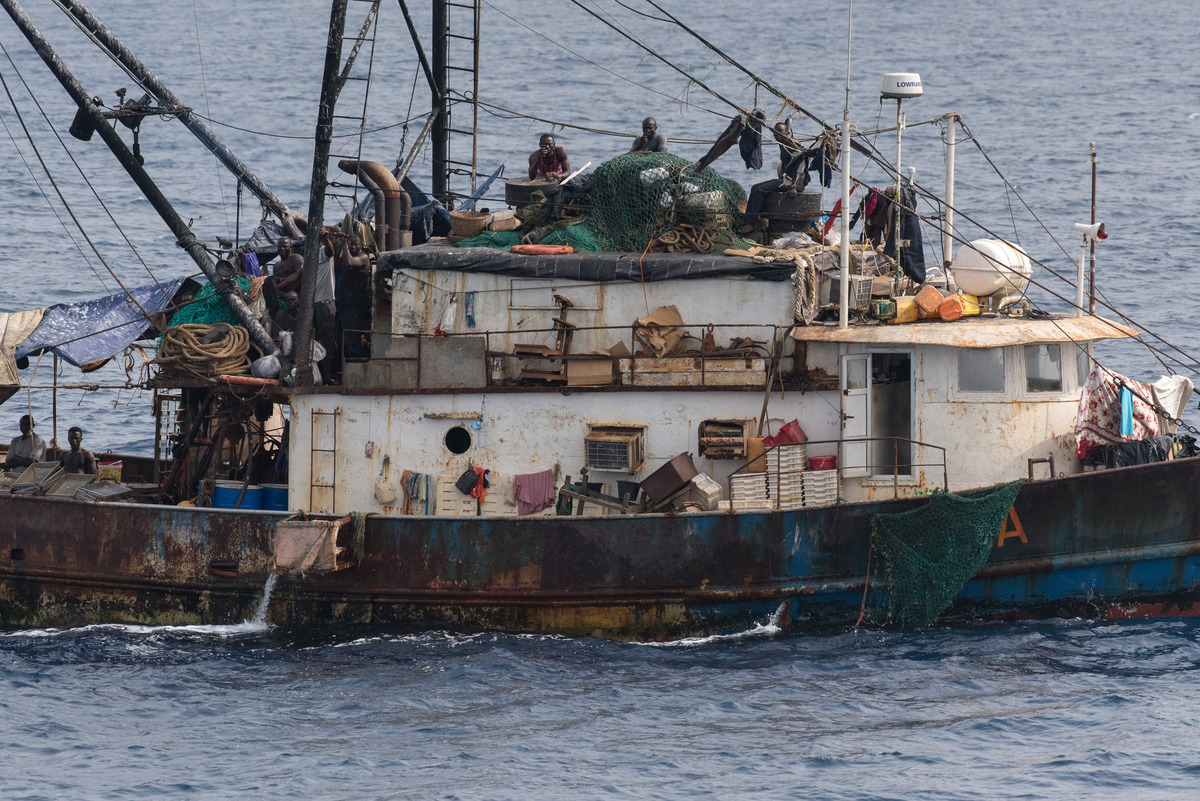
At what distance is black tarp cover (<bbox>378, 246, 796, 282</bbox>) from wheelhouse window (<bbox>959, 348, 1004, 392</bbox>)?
199 cm

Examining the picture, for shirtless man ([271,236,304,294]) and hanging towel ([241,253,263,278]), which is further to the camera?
hanging towel ([241,253,263,278])

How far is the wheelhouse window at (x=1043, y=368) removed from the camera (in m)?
14.8

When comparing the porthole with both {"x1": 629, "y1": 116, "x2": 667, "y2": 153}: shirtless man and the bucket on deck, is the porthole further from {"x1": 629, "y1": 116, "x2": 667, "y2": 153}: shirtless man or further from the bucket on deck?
the bucket on deck

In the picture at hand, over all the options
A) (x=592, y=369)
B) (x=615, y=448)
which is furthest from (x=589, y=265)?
(x=615, y=448)

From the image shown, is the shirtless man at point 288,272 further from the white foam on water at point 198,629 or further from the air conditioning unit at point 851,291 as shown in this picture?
the air conditioning unit at point 851,291

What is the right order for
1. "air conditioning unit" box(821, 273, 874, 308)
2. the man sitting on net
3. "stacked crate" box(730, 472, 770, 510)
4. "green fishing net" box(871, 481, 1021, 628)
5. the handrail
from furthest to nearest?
the man sitting on net < "air conditioning unit" box(821, 273, 874, 308) < "stacked crate" box(730, 472, 770, 510) < the handrail < "green fishing net" box(871, 481, 1021, 628)

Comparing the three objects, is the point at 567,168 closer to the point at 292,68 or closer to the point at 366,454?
the point at 366,454

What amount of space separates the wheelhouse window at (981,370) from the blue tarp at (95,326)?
9280mm

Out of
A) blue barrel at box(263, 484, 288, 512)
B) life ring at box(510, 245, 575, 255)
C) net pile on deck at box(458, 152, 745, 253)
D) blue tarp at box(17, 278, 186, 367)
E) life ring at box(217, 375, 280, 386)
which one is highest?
net pile on deck at box(458, 152, 745, 253)

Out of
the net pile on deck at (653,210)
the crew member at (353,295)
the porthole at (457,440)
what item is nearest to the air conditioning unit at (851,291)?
the net pile on deck at (653,210)

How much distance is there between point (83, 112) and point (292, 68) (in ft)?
144

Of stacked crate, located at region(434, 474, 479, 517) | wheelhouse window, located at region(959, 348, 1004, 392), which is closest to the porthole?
stacked crate, located at region(434, 474, 479, 517)

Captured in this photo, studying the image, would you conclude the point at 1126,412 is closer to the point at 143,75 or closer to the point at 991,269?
the point at 991,269

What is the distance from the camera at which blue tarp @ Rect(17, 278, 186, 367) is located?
1722cm
